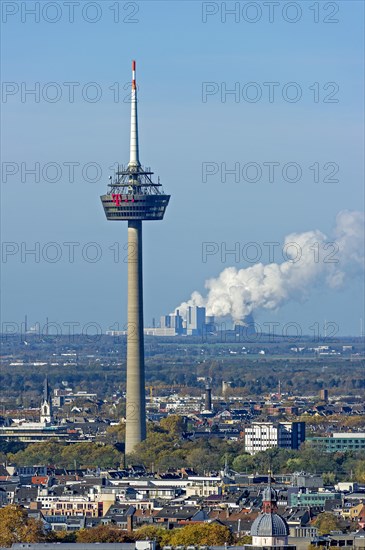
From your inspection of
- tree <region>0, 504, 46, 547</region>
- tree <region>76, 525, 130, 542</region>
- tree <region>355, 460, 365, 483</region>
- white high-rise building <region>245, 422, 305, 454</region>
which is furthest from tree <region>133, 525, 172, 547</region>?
white high-rise building <region>245, 422, 305, 454</region>

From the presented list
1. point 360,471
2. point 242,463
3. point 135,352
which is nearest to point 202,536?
point 360,471

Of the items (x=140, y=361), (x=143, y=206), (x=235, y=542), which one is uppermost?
(x=143, y=206)

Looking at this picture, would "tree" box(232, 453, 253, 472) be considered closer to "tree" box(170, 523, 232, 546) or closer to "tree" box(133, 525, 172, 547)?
"tree" box(133, 525, 172, 547)

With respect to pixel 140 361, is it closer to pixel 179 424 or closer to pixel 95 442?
pixel 95 442

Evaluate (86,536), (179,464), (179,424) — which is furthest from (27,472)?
(86,536)

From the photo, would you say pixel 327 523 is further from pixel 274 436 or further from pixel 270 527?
pixel 274 436
